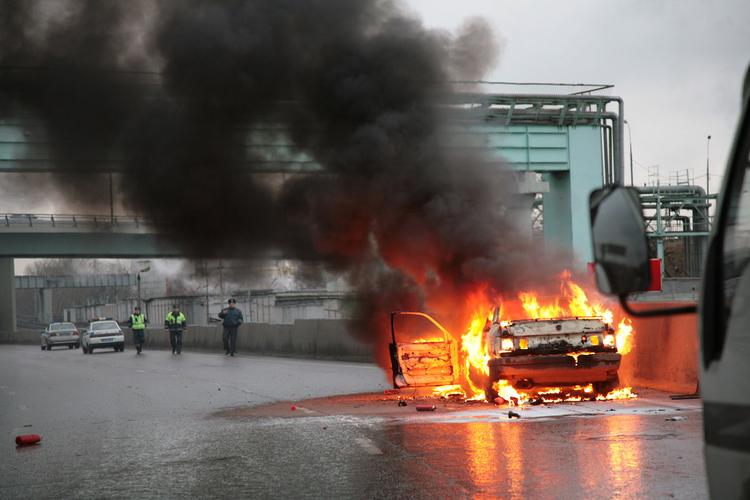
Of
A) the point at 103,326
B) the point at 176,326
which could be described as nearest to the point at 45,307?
the point at 103,326

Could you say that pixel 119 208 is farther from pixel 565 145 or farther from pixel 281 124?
pixel 565 145

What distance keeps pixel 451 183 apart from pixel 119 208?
6.71 m

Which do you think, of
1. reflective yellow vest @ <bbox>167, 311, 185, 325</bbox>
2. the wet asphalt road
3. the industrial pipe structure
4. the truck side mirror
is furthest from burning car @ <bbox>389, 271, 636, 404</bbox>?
the industrial pipe structure

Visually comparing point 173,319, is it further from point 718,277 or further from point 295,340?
point 718,277

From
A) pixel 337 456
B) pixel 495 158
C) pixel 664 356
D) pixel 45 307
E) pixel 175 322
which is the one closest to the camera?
pixel 337 456

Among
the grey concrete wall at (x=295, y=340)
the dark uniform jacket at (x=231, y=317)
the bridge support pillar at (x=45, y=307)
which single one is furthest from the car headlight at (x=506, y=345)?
the bridge support pillar at (x=45, y=307)

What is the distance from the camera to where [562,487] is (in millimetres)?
7707

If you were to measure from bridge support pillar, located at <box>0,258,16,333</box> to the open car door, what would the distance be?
6907cm

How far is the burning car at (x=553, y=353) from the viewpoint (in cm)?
1340

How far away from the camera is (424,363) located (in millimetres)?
15086

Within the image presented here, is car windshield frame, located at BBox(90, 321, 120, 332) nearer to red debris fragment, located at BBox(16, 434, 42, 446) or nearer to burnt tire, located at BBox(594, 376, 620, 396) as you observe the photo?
burnt tire, located at BBox(594, 376, 620, 396)

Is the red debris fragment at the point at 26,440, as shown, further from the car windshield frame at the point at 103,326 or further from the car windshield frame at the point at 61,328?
the car windshield frame at the point at 61,328

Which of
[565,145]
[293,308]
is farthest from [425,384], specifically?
[293,308]

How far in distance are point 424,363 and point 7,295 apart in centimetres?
7039
